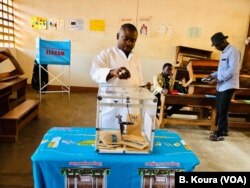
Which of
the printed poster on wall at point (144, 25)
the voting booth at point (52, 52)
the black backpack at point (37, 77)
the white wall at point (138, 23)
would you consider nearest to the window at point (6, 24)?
the white wall at point (138, 23)

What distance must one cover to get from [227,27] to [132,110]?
221 inches

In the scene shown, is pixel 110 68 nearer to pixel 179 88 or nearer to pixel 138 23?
pixel 179 88

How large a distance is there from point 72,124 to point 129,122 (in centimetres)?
236

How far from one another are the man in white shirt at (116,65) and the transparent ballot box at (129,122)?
0.26 ft

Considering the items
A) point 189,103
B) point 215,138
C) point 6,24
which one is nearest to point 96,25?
point 6,24

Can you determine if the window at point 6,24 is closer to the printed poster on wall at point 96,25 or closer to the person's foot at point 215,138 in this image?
the printed poster on wall at point 96,25

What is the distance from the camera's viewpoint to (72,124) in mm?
3553

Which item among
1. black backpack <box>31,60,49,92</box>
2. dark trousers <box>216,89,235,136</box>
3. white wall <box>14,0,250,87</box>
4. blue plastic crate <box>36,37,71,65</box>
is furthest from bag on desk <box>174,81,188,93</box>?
black backpack <box>31,60,49,92</box>

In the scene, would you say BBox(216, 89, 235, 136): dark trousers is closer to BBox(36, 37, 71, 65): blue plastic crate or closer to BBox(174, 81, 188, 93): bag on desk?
BBox(174, 81, 188, 93): bag on desk

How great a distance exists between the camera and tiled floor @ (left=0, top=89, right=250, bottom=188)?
2219 mm

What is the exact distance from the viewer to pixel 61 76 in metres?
5.97

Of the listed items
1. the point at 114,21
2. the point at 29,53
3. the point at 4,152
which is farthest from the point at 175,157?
the point at 29,53

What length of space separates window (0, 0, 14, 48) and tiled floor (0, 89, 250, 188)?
1841 mm

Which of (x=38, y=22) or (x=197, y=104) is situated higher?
(x=38, y=22)
